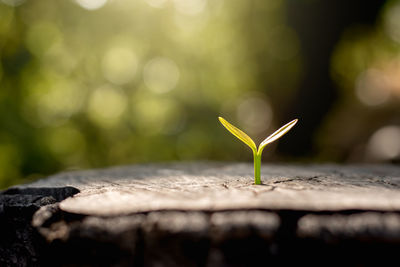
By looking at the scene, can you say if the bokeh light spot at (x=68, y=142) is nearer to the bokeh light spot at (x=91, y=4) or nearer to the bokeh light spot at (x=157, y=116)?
the bokeh light spot at (x=157, y=116)

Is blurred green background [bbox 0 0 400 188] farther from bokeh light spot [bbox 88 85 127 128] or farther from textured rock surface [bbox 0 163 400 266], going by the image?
textured rock surface [bbox 0 163 400 266]

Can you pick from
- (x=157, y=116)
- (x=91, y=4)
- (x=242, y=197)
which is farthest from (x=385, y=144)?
(x=91, y=4)

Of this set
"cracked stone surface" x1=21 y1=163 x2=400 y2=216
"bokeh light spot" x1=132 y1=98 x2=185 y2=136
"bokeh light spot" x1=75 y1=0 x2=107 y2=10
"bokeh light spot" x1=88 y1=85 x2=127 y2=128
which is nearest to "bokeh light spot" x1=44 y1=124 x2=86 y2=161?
"bokeh light spot" x1=88 y1=85 x2=127 y2=128

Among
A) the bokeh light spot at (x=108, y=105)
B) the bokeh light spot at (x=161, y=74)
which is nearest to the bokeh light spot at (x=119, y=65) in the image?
the bokeh light spot at (x=108, y=105)

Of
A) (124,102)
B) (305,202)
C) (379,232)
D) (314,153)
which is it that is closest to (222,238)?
(305,202)

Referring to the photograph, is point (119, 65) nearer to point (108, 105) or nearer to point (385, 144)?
point (108, 105)

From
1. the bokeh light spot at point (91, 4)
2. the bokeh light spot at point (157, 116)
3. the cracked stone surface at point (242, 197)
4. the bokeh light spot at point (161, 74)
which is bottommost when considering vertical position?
the cracked stone surface at point (242, 197)
